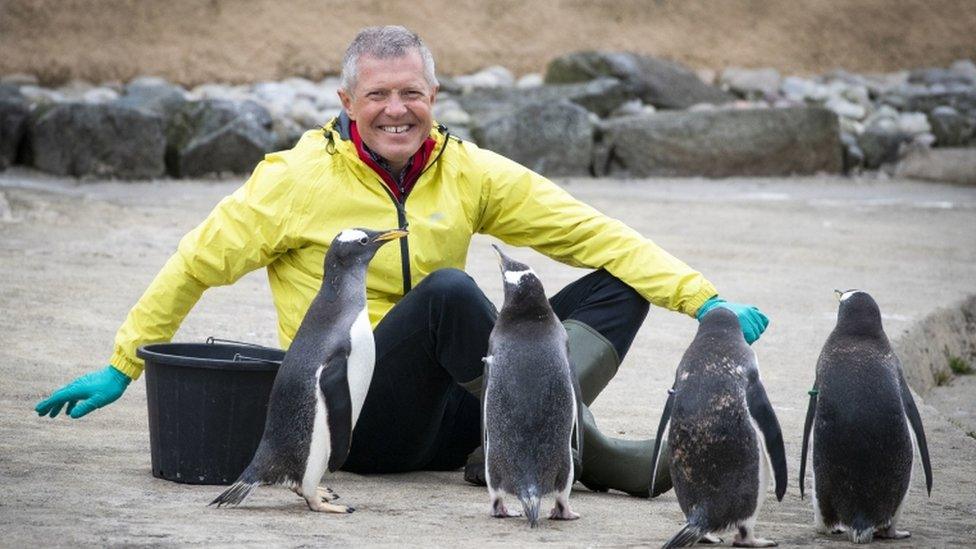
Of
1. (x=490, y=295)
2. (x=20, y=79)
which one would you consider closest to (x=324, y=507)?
(x=490, y=295)

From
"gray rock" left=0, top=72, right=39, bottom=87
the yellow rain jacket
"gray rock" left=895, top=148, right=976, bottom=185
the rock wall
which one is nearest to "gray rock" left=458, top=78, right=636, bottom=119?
"gray rock" left=895, top=148, right=976, bottom=185

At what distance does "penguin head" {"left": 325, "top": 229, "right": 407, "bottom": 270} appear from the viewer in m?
3.39

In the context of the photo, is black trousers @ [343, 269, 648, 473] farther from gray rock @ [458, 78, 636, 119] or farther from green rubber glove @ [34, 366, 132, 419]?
gray rock @ [458, 78, 636, 119]

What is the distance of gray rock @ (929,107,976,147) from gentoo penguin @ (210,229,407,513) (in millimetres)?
12297

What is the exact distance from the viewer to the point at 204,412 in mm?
3496

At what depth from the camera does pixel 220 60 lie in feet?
44.4

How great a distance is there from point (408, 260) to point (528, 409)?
1.87 feet

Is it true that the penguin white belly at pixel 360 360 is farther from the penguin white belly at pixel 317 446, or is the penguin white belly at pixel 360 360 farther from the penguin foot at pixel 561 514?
the penguin foot at pixel 561 514

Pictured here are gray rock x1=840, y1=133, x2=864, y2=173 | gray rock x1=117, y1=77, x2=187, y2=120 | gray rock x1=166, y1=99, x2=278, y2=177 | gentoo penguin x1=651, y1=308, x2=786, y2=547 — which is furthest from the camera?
gray rock x1=840, y1=133, x2=864, y2=173

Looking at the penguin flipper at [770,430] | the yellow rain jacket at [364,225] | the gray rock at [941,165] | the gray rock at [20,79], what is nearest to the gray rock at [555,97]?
the gray rock at [941,165]

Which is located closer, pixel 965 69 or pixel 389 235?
pixel 389 235

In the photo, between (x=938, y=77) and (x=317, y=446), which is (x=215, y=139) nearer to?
(x=938, y=77)

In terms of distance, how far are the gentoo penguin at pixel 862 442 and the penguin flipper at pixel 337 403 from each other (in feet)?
3.52

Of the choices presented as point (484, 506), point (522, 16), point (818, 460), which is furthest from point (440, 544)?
point (522, 16)
